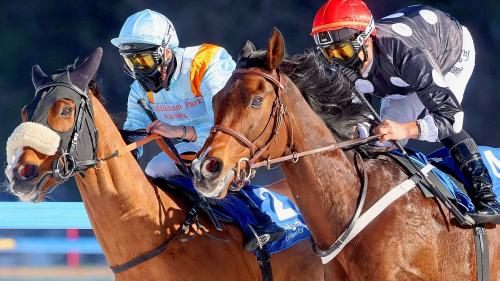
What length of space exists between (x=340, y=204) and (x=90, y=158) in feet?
3.97

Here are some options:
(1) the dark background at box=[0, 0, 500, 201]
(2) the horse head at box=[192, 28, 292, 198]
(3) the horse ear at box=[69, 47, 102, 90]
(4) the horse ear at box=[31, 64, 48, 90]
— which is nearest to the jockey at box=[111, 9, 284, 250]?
(3) the horse ear at box=[69, 47, 102, 90]

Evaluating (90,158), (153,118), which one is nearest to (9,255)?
(153,118)

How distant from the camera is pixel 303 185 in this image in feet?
13.6

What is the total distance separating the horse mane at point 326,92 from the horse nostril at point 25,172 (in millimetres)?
1061

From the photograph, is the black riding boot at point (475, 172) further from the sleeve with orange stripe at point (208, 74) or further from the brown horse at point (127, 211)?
the sleeve with orange stripe at point (208, 74)

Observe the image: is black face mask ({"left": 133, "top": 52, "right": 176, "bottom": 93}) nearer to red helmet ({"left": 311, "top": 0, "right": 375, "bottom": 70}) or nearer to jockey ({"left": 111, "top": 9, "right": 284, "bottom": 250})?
jockey ({"left": 111, "top": 9, "right": 284, "bottom": 250})

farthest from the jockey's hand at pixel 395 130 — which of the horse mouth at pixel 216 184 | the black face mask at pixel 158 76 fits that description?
the black face mask at pixel 158 76

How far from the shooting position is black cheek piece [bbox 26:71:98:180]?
4.27 meters

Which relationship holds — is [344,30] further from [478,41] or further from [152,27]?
[478,41]

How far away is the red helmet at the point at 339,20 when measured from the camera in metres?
4.42

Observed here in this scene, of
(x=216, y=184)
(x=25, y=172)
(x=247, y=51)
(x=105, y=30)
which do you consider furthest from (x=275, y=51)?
(x=105, y=30)

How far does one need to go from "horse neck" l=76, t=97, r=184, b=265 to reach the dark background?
13.0 ft

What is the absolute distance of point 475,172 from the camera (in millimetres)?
4414

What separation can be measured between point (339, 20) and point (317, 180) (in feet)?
2.67
